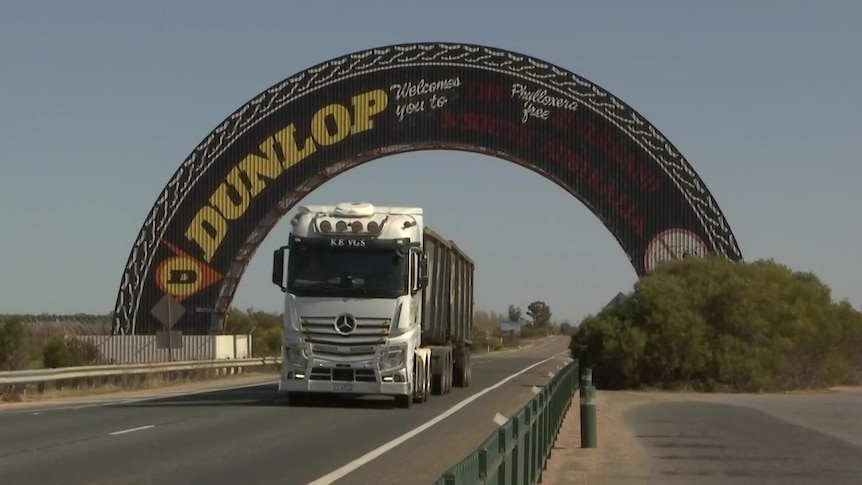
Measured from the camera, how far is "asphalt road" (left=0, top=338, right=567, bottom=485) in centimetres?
1579

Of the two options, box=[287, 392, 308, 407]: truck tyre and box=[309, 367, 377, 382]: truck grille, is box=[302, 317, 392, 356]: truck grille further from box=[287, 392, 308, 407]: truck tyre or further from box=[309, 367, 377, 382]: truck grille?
box=[287, 392, 308, 407]: truck tyre

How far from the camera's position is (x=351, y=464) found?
57.2 ft

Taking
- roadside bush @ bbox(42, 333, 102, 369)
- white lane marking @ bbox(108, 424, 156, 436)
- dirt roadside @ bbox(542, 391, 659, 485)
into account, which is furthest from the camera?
roadside bush @ bbox(42, 333, 102, 369)

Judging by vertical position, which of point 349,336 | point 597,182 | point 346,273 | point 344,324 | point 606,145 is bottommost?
point 349,336

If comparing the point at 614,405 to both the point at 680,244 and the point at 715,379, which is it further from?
the point at 680,244

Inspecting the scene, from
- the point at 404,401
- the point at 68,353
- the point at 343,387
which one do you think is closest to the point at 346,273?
the point at 343,387

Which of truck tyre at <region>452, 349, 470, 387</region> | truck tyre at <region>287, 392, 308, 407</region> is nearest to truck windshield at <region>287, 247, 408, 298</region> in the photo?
truck tyre at <region>287, 392, 308, 407</region>

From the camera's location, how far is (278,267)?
27828 mm

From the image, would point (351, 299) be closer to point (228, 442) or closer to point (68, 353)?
point (228, 442)

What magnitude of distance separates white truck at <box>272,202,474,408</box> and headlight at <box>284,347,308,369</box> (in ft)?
0.07

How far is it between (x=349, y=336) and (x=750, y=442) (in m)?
8.76

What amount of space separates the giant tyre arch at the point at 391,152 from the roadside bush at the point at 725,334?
9044 millimetres

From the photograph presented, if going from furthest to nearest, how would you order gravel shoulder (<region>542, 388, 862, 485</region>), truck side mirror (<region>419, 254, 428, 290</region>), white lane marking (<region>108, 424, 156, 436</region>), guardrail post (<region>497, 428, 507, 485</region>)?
1. truck side mirror (<region>419, 254, 428, 290</region>)
2. white lane marking (<region>108, 424, 156, 436</region>)
3. gravel shoulder (<region>542, 388, 862, 485</region>)
4. guardrail post (<region>497, 428, 507, 485</region>)

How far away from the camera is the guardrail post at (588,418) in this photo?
2127 centimetres
